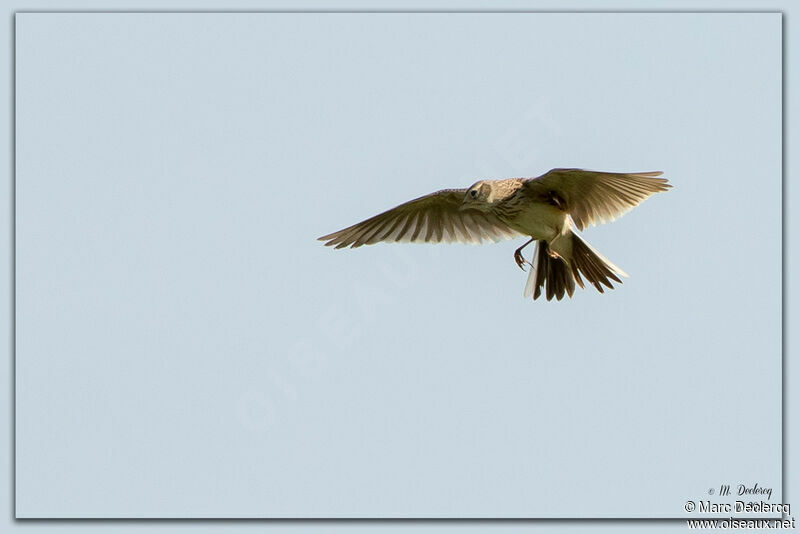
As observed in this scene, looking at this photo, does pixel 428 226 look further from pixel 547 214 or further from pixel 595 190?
pixel 595 190

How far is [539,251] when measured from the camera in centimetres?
923

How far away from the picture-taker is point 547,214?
8.73m

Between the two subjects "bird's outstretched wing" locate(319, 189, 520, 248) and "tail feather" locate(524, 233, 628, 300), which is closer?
"tail feather" locate(524, 233, 628, 300)

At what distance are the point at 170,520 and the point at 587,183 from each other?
14.5 feet

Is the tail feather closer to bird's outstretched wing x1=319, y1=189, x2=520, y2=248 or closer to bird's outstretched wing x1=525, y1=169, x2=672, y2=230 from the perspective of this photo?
bird's outstretched wing x1=525, y1=169, x2=672, y2=230

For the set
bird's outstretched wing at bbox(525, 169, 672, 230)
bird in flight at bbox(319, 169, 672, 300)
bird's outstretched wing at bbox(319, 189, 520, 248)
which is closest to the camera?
bird's outstretched wing at bbox(525, 169, 672, 230)

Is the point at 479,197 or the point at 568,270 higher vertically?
the point at 479,197

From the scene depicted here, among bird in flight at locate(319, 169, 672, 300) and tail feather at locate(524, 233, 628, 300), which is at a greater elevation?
bird in flight at locate(319, 169, 672, 300)

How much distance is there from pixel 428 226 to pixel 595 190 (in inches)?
78.6

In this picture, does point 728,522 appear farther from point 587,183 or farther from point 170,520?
point 170,520

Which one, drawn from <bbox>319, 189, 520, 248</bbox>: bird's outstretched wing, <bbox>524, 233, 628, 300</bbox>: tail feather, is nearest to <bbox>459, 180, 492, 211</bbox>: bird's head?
<bbox>319, 189, 520, 248</bbox>: bird's outstretched wing

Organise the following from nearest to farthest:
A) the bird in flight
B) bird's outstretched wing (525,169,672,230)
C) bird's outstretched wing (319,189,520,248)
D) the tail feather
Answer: bird's outstretched wing (525,169,672,230), the bird in flight, the tail feather, bird's outstretched wing (319,189,520,248)

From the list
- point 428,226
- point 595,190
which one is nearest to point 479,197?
point 595,190

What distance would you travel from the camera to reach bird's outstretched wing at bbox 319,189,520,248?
31.5ft
